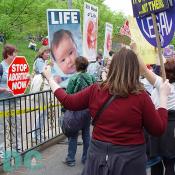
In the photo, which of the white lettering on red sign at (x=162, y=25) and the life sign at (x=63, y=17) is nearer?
the white lettering on red sign at (x=162, y=25)

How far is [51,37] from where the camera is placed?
21.6ft

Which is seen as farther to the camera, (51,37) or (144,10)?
(51,37)

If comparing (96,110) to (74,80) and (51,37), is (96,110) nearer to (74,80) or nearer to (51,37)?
(74,80)

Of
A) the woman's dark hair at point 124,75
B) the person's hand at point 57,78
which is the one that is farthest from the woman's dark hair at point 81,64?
the woman's dark hair at point 124,75

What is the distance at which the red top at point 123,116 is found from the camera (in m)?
3.25

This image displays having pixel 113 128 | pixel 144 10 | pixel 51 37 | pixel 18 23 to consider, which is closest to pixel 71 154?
pixel 51 37

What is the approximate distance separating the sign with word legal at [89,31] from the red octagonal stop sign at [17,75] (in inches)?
56.7

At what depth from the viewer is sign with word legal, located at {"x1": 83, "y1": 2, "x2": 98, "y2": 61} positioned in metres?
7.55

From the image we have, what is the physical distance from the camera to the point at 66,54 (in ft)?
22.0

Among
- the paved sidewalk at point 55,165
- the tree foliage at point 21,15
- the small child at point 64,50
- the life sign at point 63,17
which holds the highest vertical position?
the tree foliage at point 21,15

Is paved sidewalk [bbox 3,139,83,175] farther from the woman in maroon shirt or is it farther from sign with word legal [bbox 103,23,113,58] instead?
sign with word legal [bbox 103,23,113,58]

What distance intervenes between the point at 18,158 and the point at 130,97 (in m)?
3.61

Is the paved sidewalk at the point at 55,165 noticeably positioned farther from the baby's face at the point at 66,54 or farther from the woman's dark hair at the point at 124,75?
the woman's dark hair at the point at 124,75

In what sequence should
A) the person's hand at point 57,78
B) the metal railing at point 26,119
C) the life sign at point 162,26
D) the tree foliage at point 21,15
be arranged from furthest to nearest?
the tree foliage at point 21,15 → the person's hand at point 57,78 → the metal railing at point 26,119 → the life sign at point 162,26
